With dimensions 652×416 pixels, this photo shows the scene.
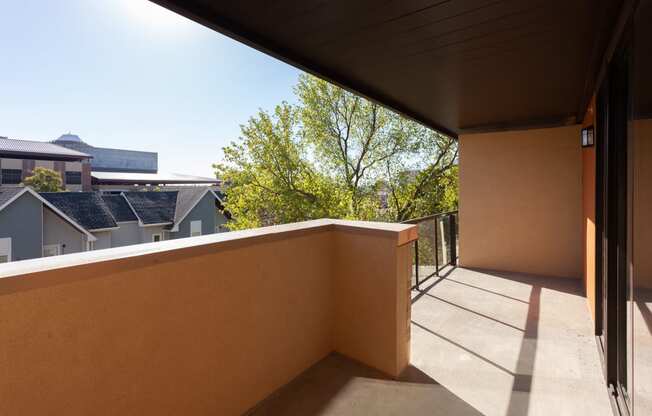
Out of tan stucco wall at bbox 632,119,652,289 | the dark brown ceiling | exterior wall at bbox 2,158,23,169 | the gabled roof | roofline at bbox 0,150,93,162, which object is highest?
roofline at bbox 0,150,93,162

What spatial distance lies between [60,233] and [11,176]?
4.65m

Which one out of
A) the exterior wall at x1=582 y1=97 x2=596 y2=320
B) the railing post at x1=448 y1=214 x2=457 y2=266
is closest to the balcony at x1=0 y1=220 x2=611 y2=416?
the exterior wall at x1=582 y1=97 x2=596 y2=320

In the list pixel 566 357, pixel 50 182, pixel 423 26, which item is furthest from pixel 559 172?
pixel 50 182

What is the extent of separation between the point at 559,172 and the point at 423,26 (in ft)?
13.4

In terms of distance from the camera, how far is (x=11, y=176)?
15125mm

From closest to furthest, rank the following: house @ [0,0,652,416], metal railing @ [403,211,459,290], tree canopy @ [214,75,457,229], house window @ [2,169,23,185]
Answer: house @ [0,0,652,416]
metal railing @ [403,211,459,290]
tree canopy @ [214,75,457,229]
house window @ [2,169,23,185]

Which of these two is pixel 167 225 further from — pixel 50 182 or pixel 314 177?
pixel 314 177

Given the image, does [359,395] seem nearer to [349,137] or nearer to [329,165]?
[329,165]

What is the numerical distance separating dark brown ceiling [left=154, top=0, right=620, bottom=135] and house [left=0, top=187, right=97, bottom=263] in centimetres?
1412

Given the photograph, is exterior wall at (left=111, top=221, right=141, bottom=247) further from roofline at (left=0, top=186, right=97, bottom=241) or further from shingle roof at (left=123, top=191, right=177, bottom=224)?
roofline at (left=0, top=186, right=97, bottom=241)

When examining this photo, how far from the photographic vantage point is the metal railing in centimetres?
480

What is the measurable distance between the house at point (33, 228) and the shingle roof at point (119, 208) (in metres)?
2.02

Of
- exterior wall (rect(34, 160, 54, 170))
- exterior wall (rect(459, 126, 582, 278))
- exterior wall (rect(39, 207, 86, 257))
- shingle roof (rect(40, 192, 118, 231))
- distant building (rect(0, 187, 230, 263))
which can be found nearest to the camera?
exterior wall (rect(459, 126, 582, 278))

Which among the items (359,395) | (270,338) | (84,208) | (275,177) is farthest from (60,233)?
(359,395)
